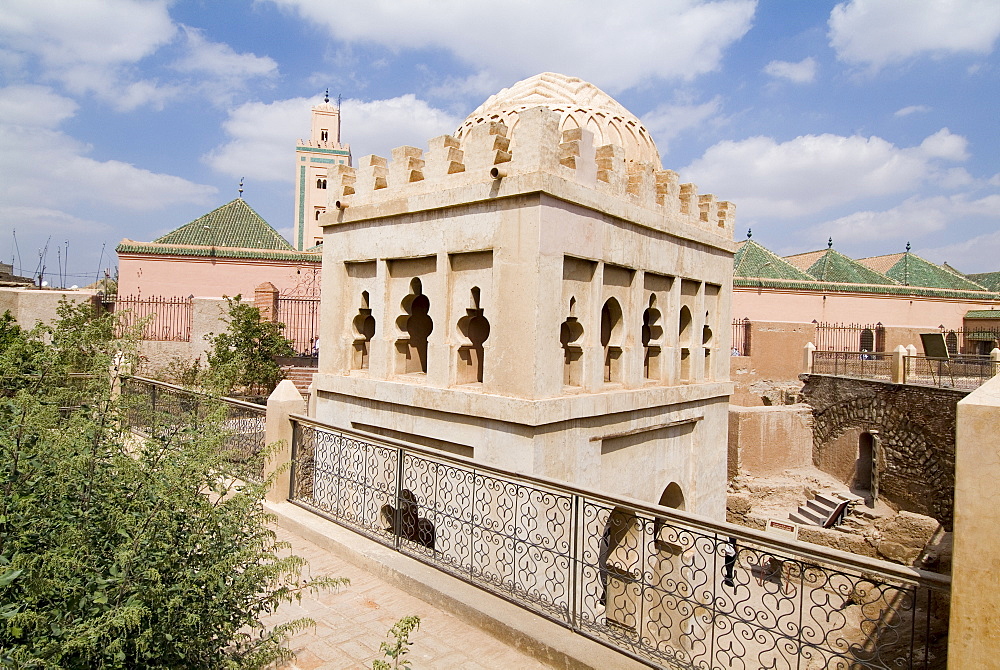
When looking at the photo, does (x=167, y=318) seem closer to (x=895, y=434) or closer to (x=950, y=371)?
(x=895, y=434)

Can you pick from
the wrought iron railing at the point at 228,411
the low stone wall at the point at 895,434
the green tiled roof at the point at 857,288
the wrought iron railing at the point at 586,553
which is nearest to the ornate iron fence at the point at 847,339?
the green tiled roof at the point at 857,288

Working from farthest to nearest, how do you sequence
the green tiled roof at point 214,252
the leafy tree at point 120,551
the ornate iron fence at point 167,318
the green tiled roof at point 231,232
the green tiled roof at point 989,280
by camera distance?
the green tiled roof at point 989,280 < the green tiled roof at point 231,232 < the green tiled roof at point 214,252 < the ornate iron fence at point 167,318 < the leafy tree at point 120,551

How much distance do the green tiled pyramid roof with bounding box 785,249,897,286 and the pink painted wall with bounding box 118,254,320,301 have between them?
2344cm

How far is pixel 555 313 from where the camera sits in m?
5.49

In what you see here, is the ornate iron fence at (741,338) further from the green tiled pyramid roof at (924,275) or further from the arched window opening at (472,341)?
the arched window opening at (472,341)

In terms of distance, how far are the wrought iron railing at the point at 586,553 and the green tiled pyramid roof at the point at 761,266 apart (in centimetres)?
2021

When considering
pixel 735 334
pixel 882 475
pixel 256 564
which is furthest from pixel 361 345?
pixel 735 334

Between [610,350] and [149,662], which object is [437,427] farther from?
[149,662]

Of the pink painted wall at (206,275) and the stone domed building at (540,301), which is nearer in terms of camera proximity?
the stone domed building at (540,301)

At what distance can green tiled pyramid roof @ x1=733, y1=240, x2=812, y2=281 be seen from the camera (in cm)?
2755

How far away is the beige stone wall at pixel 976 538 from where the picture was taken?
2576 mm

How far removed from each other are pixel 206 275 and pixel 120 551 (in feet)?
76.7

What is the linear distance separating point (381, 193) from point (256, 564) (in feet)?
15.4

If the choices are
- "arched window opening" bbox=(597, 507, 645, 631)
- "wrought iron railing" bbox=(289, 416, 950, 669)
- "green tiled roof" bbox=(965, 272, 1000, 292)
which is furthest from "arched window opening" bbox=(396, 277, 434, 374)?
"green tiled roof" bbox=(965, 272, 1000, 292)
